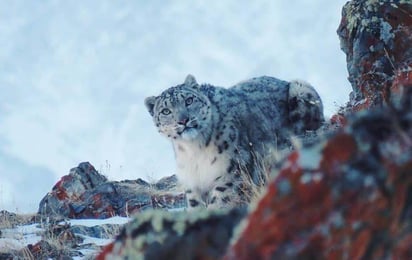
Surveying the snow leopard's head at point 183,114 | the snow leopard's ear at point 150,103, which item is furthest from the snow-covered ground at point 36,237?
the snow leopard's ear at point 150,103

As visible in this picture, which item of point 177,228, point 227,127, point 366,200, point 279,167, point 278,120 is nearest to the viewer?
point 366,200

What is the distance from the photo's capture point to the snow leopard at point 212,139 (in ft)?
36.3

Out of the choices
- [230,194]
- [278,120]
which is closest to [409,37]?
[278,120]

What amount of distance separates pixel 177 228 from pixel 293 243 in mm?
798

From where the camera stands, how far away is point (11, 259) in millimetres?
10227

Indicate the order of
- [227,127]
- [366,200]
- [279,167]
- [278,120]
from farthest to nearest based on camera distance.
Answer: [278,120], [227,127], [279,167], [366,200]

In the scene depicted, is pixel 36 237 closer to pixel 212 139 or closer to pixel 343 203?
pixel 212 139

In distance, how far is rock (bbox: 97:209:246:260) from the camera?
2.94 metres

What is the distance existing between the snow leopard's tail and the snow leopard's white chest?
8.45ft

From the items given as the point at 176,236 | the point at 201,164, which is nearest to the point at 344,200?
the point at 176,236

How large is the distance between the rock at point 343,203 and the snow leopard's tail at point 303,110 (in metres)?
11.0

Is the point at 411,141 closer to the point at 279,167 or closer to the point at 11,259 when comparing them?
the point at 279,167

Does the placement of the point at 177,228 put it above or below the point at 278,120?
below

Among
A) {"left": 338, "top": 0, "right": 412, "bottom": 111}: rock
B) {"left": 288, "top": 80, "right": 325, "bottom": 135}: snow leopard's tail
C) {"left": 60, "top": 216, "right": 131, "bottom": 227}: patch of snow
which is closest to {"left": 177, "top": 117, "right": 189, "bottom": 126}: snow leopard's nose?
{"left": 338, "top": 0, "right": 412, "bottom": 111}: rock
